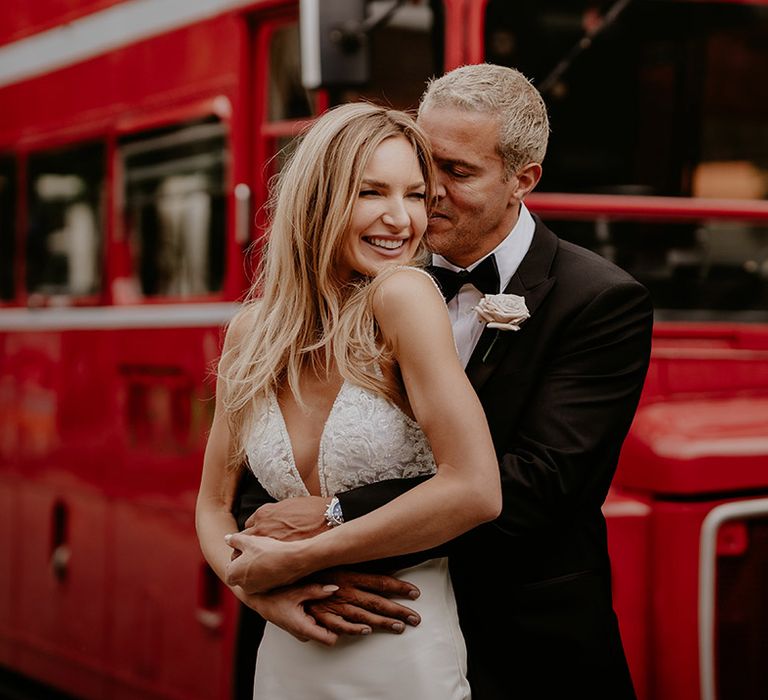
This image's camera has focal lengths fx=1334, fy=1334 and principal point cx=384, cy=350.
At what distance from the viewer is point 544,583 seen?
239 centimetres

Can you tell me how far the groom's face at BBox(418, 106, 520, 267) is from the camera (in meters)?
2.44

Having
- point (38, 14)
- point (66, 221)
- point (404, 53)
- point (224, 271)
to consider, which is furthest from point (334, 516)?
point (38, 14)

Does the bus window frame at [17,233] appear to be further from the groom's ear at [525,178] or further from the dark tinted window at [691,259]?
the groom's ear at [525,178]

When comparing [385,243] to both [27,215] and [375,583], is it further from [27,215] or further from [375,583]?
[27,215]

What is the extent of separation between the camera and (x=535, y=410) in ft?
7.70

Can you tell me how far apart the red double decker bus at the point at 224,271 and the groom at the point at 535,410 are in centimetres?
54

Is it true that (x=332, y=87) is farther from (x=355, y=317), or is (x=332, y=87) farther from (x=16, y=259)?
(x=16, y=259)

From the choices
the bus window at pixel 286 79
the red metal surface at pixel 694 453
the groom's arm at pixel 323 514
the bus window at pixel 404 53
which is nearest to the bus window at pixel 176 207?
the bus window at pixel 286 79

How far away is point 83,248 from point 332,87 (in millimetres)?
2150

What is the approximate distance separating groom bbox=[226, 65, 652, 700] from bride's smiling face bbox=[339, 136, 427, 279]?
0.65ft

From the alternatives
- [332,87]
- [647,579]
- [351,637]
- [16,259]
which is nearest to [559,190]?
[332,87]

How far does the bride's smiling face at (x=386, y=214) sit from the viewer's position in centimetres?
224

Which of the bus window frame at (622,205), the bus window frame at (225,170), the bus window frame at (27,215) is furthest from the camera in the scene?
the bus window frame at (27,215)

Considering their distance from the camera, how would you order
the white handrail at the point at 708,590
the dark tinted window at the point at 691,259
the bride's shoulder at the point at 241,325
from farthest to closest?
1. the dark tinted window at the point at 691,259
2. the white handrail at the point at 708,590
3. the bride's shoulder at the point at 241,325
